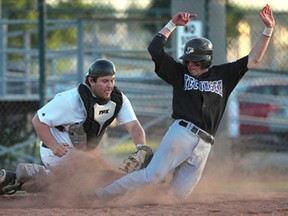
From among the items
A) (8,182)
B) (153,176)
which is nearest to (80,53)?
(8,182)

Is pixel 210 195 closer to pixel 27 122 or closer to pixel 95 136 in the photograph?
pixel 95 136

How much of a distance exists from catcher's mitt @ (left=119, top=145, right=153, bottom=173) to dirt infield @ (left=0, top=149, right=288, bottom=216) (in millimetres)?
267

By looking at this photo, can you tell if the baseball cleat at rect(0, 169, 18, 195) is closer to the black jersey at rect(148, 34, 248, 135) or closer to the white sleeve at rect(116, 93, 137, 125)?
the white sleeve at rect(116, 93, 137, 125)

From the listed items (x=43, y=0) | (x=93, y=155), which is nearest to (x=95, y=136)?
(x=93, y=155)

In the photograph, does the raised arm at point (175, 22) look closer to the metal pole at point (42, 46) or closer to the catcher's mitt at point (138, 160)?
the catcher's mitt at point (138, 160)

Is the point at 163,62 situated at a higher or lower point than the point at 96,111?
higher

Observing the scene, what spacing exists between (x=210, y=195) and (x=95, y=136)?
1.43 meters

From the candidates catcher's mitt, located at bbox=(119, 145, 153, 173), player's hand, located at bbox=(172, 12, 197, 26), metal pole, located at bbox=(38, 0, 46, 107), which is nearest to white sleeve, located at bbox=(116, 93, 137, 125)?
catcher's mitt, located at bbox=(119, 145, 153, 173)

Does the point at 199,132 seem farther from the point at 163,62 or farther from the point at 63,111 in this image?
the point at 63,111

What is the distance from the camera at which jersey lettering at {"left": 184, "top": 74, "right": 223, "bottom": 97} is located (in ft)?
25.7

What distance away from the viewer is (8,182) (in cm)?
829

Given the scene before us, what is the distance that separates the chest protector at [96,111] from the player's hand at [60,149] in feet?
1.29

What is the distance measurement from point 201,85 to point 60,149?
145cm

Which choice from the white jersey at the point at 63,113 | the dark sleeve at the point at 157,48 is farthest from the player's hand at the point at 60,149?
the dark sleeve at the point at 157,48
